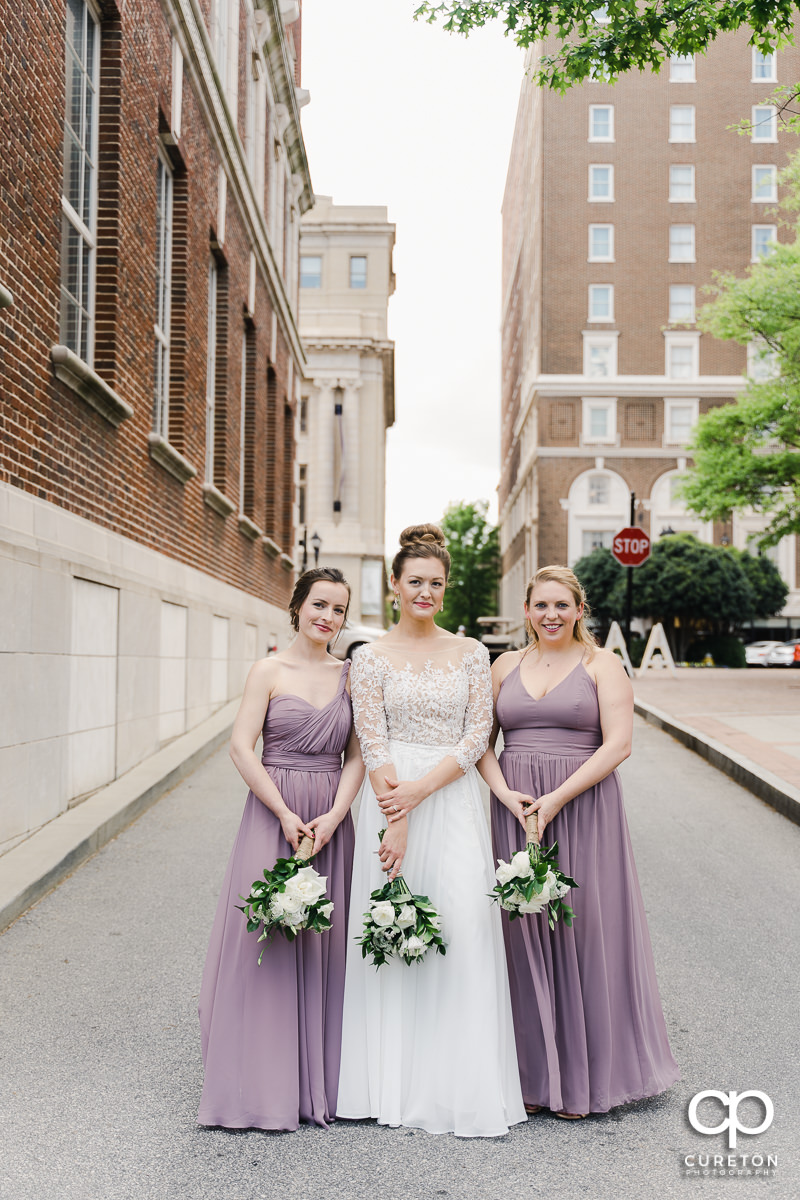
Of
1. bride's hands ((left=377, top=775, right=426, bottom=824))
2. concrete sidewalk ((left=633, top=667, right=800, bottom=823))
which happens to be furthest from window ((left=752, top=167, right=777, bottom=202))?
bride's hands ((left=377, top=775, right=426, bottom=824))

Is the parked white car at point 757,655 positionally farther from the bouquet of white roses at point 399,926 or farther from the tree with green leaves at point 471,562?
the bouquet of white roses at point 399,926

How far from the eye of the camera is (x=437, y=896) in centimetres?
408

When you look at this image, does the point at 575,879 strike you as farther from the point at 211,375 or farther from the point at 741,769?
the point at 211,375

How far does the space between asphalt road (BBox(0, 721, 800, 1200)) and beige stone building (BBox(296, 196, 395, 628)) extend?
50.3 m

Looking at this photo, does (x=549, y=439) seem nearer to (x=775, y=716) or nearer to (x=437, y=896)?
(x=775, y=716)

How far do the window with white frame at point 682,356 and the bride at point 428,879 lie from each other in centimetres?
5943

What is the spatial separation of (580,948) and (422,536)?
1.64 meters

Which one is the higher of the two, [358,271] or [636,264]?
[358,271]

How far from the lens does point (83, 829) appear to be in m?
8.23

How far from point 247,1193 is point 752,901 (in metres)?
4.59

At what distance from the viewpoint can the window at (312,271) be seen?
209 feet

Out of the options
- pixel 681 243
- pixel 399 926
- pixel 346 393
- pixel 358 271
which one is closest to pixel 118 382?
pixel 399 926

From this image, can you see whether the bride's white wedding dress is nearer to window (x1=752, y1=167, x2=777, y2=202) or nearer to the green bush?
the green bush

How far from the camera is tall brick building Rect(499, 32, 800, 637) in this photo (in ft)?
197
